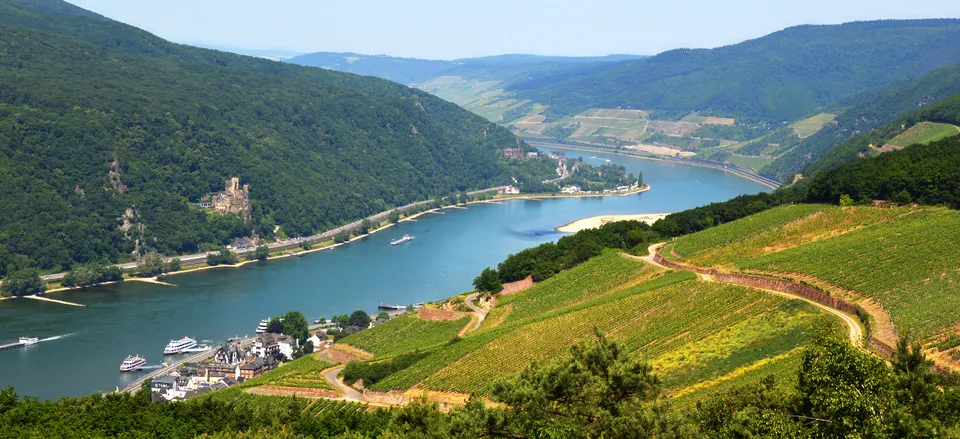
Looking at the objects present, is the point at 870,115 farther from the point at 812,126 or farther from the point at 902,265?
the point at 902,265

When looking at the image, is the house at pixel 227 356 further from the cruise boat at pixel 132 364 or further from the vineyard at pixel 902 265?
the vineyard at pixel 902 265

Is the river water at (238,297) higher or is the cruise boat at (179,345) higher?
the cruise boat at (179,345)

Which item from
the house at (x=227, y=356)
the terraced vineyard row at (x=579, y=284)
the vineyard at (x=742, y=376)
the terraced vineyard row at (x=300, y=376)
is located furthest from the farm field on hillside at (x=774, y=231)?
the house at (x=227, y=356)

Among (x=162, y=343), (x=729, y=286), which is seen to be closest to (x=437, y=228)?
(x=162, y=343)

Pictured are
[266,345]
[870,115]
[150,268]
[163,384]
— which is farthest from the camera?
[870,115]

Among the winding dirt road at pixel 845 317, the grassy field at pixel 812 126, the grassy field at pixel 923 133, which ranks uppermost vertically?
the grassy field at pixel 923 133

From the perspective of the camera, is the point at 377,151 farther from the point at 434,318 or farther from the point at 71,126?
the point at 434,318

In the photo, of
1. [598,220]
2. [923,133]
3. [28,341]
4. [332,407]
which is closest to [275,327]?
[28,341]
